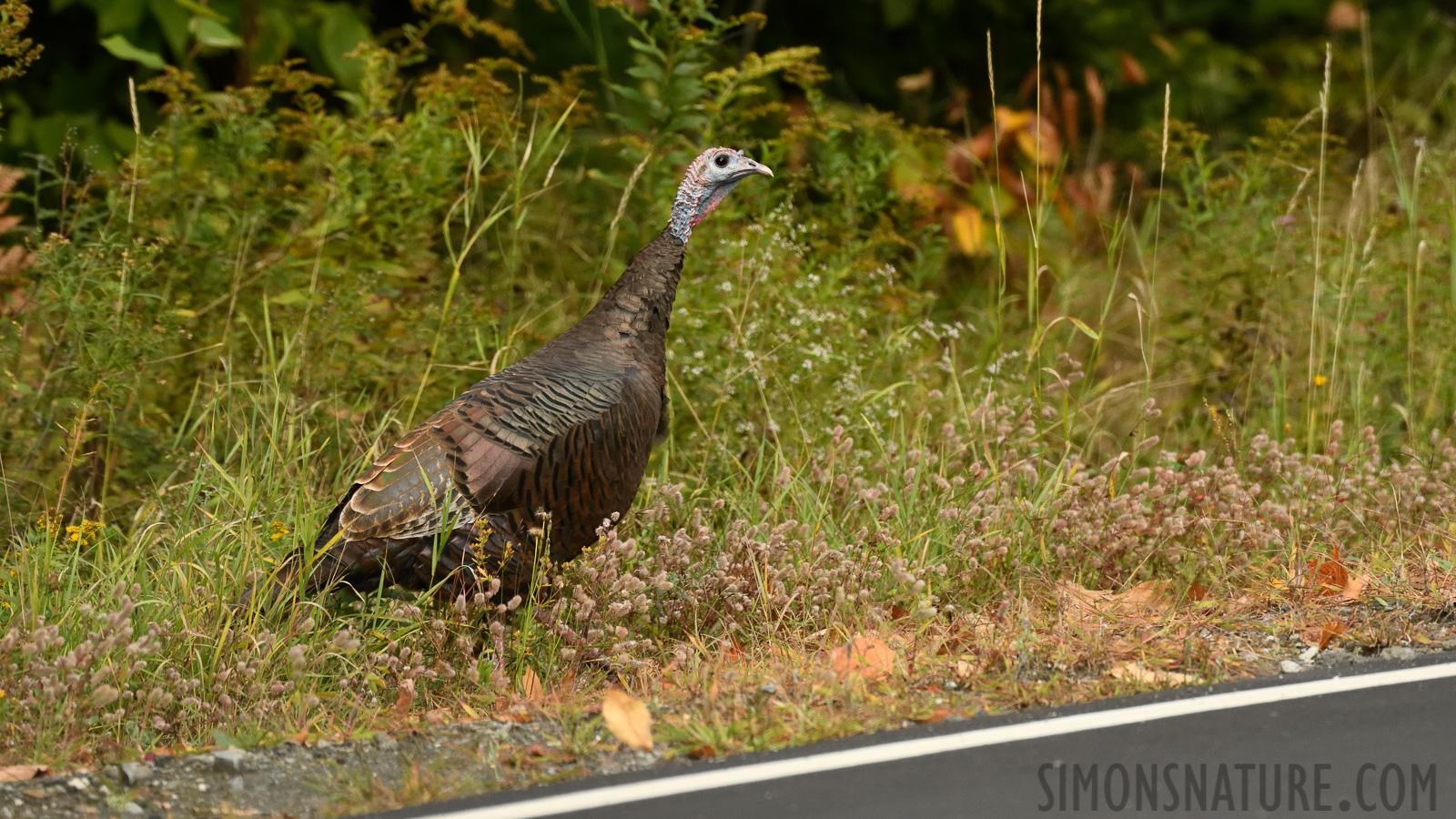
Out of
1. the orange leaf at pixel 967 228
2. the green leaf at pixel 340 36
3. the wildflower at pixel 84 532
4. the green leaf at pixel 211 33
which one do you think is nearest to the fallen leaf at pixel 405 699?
the wildflower at pixel 84 532

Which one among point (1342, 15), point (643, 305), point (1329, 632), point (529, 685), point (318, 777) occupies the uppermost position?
point (1342, 15)

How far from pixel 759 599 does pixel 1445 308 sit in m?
3.86

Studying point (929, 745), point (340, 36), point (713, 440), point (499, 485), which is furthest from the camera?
point (340, 36)

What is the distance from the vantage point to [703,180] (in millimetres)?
5398

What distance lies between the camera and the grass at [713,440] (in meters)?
4.30

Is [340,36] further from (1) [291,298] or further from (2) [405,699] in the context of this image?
(2) [405,699]

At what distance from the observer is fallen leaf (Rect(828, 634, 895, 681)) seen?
14.1 feet

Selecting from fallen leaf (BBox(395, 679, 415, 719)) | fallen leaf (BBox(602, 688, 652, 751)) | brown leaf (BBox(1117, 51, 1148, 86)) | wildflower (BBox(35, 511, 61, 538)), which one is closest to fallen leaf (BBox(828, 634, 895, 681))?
fallen leaf (BBox(602, 688, 652, 751))

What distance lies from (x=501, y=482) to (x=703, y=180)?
1.48 metres

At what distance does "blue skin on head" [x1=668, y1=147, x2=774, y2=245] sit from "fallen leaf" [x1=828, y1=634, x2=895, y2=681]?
5.73 ft

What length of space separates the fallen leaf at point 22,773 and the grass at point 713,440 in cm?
9

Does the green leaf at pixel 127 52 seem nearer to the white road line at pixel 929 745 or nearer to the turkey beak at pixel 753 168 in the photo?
the turkey beak at pixel 753 168

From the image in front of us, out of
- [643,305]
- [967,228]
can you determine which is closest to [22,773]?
[643,305]

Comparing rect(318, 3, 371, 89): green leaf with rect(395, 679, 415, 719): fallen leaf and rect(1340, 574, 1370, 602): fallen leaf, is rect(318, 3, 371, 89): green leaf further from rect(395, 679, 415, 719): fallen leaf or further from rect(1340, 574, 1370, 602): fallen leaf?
rect(1340, 574, 1370, 602): fallen leaf
